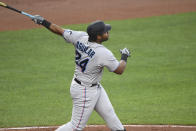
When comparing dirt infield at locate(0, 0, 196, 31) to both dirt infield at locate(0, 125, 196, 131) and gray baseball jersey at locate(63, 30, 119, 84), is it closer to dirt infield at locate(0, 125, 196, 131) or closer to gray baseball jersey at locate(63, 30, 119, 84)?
dirt infield at locate(0, 125, 196, 131)

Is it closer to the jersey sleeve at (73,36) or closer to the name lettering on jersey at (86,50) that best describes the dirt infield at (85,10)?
the jersey sleeve at (73,36)

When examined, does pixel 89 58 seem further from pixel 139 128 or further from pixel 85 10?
pixel 85 10

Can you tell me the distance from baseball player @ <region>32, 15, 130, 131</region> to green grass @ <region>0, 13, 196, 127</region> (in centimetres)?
182

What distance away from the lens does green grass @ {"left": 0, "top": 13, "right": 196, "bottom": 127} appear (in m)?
7.58

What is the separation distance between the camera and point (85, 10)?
16.3 meters

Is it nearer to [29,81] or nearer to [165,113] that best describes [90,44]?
[165,113]

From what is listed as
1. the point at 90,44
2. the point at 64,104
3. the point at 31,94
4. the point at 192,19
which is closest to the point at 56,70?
the point at 31,94

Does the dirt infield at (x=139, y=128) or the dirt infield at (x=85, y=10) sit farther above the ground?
the dirt infield at (x=85, y=10)

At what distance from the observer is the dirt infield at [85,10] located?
49.4 feet

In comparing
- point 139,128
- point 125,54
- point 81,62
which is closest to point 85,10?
point 139,128

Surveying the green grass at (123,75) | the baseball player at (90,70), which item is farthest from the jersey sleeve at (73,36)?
the green grass at (123,75)

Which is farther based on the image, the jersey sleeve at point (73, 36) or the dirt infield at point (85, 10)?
the dirt infield at point (85, 10)

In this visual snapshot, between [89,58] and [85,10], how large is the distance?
36.5 feet

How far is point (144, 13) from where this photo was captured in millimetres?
15461
